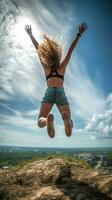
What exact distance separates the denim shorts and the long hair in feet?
2.33

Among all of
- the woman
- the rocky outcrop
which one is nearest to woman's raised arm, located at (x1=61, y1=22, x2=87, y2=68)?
the woman

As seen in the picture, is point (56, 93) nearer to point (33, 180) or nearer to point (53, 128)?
point (53, 128)

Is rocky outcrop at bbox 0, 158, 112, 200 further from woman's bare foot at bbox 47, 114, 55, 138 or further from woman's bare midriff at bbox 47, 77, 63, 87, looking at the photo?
woman's bare midriff at bbox 47, 77, 63, 87

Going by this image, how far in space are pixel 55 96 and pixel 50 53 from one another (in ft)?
3.99

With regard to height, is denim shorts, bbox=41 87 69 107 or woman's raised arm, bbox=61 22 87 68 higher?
woman's raised arm, bbox=61 22 87 68

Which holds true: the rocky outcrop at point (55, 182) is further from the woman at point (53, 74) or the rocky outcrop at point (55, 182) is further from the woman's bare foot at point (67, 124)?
the woman at point (53, 74)

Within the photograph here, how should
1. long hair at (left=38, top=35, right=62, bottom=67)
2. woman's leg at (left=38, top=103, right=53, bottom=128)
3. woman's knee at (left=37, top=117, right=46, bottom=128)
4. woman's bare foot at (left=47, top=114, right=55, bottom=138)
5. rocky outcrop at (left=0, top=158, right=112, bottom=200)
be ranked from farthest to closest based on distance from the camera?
long hair at (left=38, top=35, right=62, bottom=67), woman's leg at (left=38, top=103, right=53, bottom=128), woman's knee at (left=37, top=117, right=46, bottom=128), woman's bare foot at (left=47, top=114, right=55, bottom=138), rocky outcrop at (left=0, top=158, right=112, bottom=200)

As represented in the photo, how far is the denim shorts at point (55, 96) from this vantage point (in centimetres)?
782

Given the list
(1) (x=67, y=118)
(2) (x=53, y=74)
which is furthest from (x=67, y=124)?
(2) (x=53, y=74)

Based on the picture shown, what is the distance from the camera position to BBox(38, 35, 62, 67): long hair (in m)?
7.99

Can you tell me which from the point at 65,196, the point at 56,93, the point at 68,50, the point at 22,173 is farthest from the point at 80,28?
the point at 65,196

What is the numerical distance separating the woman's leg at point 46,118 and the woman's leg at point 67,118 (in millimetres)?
364

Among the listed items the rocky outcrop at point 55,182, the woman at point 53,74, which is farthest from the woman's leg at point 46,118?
the rocky outcrop at point 55,182

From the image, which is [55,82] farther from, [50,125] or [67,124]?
[50,125]
